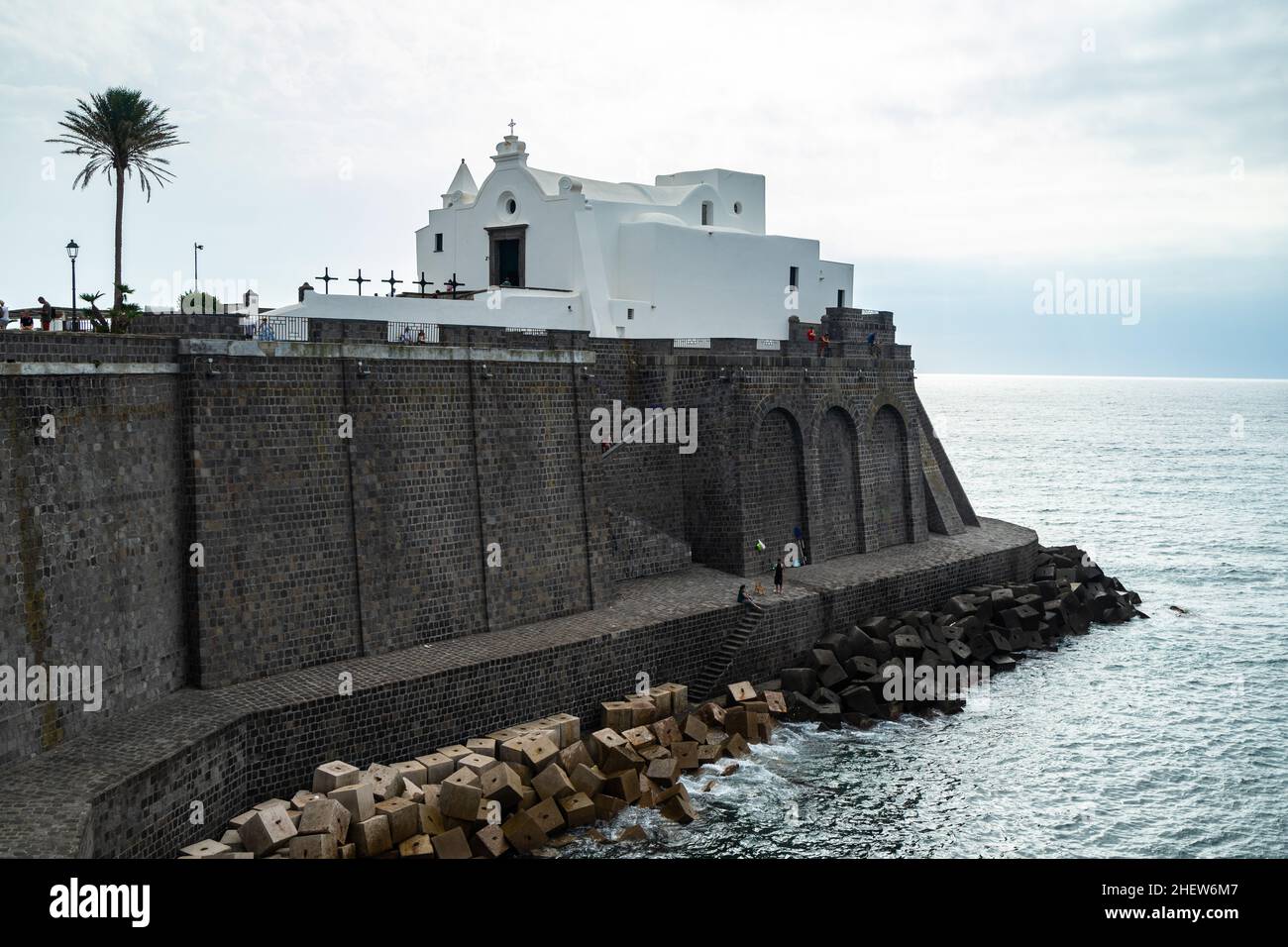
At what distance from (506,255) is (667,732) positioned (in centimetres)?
1973

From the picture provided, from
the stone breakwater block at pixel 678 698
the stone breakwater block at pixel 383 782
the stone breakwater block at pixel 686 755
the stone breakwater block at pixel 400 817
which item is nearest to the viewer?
the stone breakwater block at pixel 400 817

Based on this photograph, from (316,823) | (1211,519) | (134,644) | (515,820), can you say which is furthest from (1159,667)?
(1211,519)

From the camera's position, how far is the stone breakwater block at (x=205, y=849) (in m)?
16.2

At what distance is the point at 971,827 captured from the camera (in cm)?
2092

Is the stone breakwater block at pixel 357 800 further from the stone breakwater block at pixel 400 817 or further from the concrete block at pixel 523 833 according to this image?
the concrete block at pixel 523 833

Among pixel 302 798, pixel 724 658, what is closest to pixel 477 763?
pixel 302 798

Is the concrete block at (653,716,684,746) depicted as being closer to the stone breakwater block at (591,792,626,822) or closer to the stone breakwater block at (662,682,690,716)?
the stone breakwater block at (662,682,690,716)

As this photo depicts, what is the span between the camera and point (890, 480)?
37062 mm

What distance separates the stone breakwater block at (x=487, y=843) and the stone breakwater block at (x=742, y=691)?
7.75m

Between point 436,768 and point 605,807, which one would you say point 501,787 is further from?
point 605,807

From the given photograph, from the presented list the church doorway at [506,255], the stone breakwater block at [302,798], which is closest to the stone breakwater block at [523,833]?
the stone breakwater block at [302,798]

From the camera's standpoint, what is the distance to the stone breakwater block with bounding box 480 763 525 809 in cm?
1938

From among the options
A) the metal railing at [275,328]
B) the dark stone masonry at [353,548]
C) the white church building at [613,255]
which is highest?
the white church building at [613,255]

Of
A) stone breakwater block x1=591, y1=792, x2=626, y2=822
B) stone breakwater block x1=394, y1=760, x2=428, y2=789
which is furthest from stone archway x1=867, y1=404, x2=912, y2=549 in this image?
stone breakwater block x1=394, y1=760, x2=428, y2=789
